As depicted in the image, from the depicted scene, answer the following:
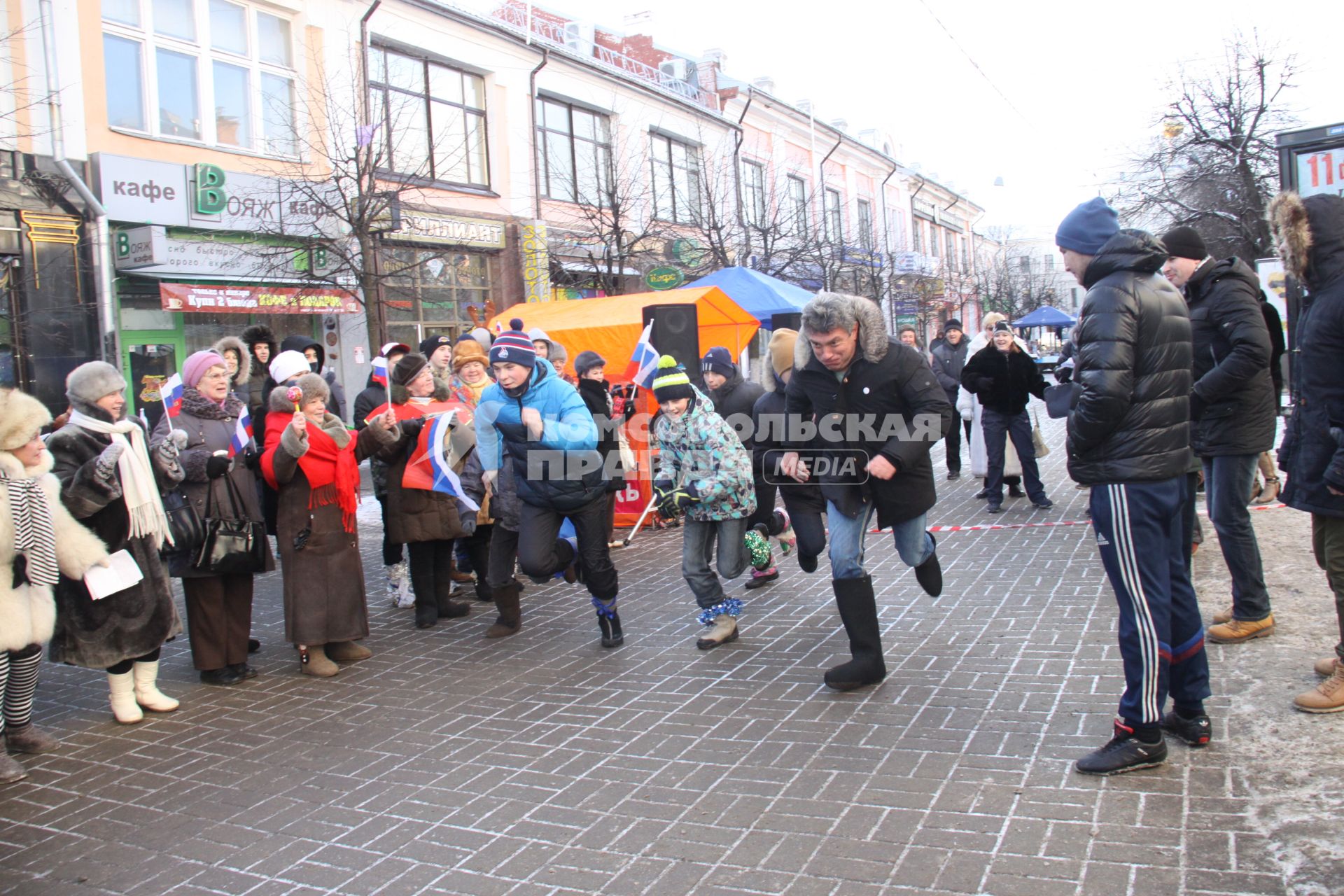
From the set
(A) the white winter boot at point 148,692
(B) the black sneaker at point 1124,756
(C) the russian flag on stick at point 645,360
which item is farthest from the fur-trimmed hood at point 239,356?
(B) the black sneaker at point 1124,756

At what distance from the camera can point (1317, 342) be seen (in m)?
4.16

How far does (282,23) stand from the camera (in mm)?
17500

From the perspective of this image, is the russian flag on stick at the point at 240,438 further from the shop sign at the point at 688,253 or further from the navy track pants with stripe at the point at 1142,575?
the shop sign at the point at 688,253

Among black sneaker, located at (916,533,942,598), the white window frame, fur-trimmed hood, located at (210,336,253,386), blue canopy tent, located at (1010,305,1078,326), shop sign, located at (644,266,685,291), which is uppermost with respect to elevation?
the white window frame

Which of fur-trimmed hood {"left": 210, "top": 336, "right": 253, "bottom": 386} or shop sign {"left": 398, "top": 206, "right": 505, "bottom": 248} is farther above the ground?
shop sign {"left": 398, "top": 206, "right": 505, "bottom": 248}

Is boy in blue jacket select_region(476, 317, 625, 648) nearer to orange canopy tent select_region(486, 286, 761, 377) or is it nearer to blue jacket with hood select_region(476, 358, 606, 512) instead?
blue jacket with hood select_region(476, 358, 606, 512)

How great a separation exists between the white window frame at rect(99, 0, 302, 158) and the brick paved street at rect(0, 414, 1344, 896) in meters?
11.9

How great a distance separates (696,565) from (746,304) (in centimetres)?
704

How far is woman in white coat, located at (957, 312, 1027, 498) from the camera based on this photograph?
32.6ft

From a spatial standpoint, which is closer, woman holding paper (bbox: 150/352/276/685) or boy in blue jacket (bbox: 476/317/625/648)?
woman holding paper (bbox: 150/352/276/685)

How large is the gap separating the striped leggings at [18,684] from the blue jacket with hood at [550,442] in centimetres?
254

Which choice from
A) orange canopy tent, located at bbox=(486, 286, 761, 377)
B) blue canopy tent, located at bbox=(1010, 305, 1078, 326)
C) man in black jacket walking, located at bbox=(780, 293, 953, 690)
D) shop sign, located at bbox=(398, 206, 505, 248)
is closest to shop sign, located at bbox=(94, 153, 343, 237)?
shop sign, located at bbox=(398, 206, 505, 248)

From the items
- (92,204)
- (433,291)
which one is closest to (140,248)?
(92,204)

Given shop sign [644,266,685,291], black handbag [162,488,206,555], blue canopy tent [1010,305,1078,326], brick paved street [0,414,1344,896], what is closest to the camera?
brick paved street [0,414,1344,896]
